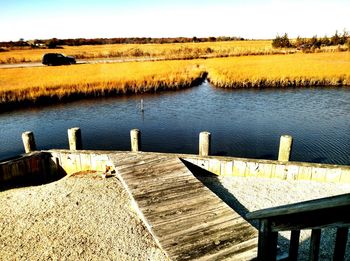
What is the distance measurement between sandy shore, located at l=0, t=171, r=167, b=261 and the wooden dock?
1.70ft

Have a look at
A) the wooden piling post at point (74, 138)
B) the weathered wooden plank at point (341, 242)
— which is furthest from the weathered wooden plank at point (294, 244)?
the wooden piling post at point (74, 138)

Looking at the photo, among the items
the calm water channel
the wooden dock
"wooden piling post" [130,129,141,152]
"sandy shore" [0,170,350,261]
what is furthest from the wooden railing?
the calm water channel

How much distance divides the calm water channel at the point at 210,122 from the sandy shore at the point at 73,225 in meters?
5.62

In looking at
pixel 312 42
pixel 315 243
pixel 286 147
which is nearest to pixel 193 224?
pixel 315 243

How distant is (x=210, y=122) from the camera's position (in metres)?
18.2

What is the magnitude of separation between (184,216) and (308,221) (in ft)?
16.5

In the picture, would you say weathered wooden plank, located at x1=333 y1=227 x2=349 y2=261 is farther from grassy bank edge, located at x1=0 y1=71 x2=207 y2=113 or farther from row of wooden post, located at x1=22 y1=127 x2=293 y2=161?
grassy bank edge, located at x1=0 y1=71 x2=207 y2=113

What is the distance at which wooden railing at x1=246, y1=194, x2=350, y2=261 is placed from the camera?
6.66 ft

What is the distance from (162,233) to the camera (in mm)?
6473

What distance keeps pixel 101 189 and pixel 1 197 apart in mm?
3034

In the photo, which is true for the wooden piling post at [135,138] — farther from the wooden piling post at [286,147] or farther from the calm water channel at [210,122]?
the wooden piling post at [286,147]

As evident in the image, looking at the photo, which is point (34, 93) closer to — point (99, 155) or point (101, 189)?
point (99, 155)

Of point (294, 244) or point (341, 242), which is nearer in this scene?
point (341, 242)

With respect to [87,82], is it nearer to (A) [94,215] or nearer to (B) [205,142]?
(B) [205,142]
